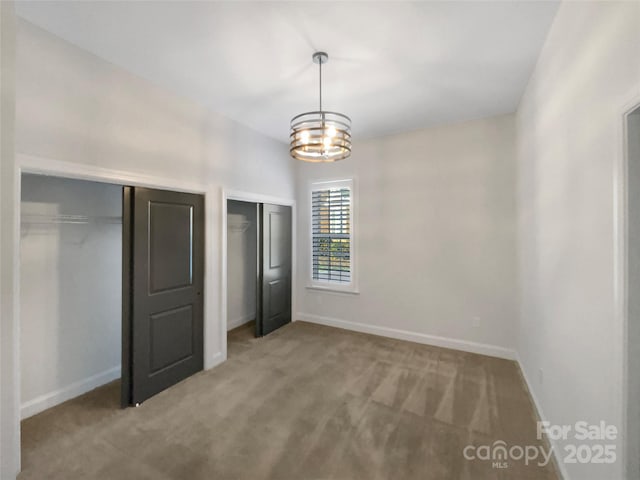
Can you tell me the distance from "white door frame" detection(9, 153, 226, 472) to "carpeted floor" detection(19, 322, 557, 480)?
35 cm

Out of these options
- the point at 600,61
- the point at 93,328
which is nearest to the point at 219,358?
→ the point at 93,328

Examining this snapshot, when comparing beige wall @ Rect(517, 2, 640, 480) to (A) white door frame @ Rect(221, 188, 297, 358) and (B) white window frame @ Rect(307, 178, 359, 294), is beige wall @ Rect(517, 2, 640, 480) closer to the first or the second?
(B) white window frame @ Rect(307, 178, 359, 294)

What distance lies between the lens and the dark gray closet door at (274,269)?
4.18m

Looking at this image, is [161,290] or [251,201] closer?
[161,290]

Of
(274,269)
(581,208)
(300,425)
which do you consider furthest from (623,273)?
(274,269)

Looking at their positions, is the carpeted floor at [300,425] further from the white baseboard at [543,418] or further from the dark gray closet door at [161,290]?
the dark gray closet door at [161,290]

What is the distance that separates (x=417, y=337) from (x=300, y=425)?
2319 mm

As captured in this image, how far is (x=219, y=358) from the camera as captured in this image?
3371 mm

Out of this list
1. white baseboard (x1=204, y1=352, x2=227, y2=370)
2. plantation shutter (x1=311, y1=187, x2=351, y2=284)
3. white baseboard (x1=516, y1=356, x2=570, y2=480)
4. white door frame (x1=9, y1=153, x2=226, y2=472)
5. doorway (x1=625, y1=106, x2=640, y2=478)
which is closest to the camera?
doorway (x1=625, y1=106, x2=640, y2=478)

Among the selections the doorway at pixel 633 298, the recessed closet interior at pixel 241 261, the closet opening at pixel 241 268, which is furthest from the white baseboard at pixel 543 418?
the recessed closet interior at pixel 241 261

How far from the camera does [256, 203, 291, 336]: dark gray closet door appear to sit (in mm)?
4176

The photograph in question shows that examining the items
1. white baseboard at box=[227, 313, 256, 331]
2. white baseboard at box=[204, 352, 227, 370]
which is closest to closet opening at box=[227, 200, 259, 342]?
white baseboard at box=[227, 313, 256, 331]

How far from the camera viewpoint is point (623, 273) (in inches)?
43.8

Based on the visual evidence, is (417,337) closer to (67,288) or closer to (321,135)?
(321,135)
